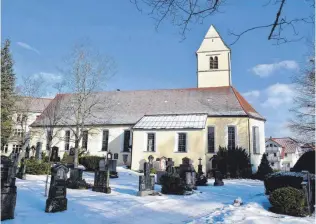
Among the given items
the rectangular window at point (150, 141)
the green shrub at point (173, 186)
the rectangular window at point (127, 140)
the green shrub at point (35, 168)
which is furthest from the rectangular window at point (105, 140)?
the green shrub at point (173, 186)

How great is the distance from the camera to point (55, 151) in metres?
26.5

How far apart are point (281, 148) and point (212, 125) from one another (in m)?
37.3

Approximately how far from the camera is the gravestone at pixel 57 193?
7008 mm

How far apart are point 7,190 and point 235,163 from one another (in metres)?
19.6

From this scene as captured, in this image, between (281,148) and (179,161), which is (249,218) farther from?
(281,148)

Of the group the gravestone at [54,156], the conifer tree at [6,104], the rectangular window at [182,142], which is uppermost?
the conifer tree at [6,104]

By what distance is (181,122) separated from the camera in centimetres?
2538

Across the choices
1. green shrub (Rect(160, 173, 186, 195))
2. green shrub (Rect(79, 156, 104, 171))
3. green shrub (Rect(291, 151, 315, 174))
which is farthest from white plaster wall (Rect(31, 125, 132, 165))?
green shrub (Rect(291, 151, 315, 174))

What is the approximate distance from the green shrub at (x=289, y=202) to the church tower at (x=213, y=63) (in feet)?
79.4

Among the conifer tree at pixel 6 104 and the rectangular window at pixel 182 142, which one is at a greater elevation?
Answer: the conifer tree at pixel 6 104

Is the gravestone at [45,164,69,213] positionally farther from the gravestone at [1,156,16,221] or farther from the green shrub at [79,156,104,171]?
the green shrub at [79,156,104,171]

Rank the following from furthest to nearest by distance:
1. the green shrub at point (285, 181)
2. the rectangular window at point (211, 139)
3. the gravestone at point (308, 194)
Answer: the rectangular window at point (211, 139)
the green shrub at point (285, 181)
the gravestone at point (308, 194)

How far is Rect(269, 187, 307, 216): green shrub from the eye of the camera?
8.35m

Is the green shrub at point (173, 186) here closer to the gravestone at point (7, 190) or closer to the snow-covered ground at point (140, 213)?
the snow-covered ground at point (140, 213)
